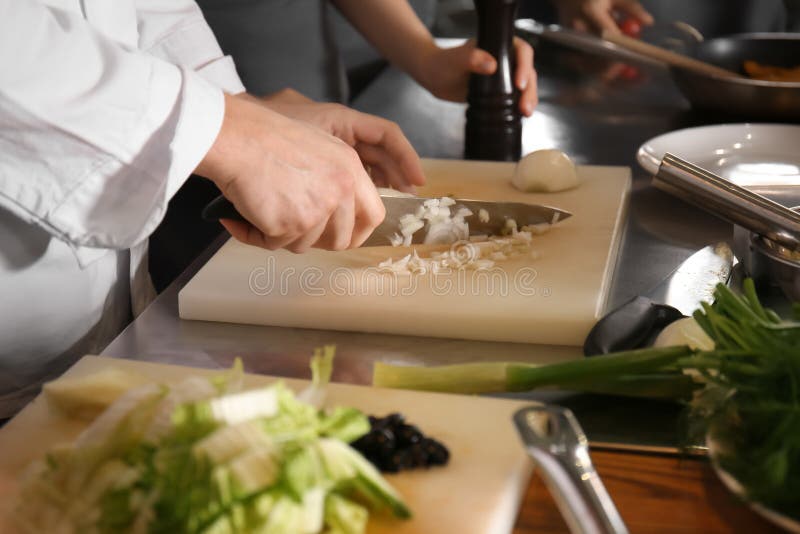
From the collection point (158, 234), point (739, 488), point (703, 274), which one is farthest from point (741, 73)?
point (739, 488)

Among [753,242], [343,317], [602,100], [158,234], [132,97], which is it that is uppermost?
[132,97]

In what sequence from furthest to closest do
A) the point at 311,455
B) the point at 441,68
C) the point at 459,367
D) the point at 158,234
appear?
the point at 158,234 < the point at 441,68 < the point at 459,367 < the point at 311,455

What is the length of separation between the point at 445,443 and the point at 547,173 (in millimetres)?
697

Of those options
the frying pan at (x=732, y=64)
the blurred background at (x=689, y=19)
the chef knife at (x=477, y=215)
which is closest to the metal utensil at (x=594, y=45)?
the frying pan at (x=732, y=64)

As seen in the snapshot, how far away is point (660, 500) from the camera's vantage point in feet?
2.57

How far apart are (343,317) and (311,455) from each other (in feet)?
1.60

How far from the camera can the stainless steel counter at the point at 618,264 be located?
3.11 ft

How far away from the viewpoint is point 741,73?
6.78 ft

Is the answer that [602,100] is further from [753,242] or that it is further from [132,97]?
[132,97]

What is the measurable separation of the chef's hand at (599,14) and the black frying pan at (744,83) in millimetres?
346

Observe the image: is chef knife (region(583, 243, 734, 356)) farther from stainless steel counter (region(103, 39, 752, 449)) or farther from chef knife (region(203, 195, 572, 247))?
chef knife (region(203, 195, 572, 247))

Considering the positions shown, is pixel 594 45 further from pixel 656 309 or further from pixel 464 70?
pixel 656 309

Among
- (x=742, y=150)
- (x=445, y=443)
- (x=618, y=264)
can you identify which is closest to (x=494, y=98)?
(x=742, y=150)

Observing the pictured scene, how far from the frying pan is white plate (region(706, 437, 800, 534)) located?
1163mm
